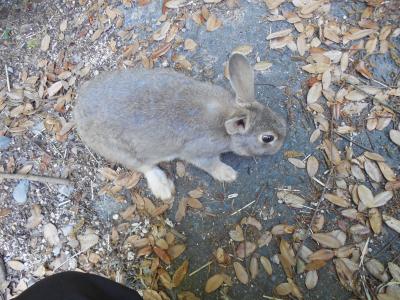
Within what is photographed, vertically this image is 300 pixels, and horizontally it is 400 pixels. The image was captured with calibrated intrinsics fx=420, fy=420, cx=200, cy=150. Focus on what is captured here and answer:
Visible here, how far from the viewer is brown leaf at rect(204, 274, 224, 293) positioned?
3.53 meters

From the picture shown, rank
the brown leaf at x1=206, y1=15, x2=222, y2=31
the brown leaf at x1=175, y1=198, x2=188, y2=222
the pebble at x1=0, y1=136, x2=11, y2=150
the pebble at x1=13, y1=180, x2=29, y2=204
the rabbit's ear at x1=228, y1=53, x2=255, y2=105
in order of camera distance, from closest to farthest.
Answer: the rabbit's ear at x1=228, y1=53, x2=255, y2=105 → the brown leaf at x1=175, y1=198, x2=188, y2=222 → the pebble at x1=13, y1=180, x2=29, y2=204 → the brown leaf at x1=206, y1=15, x2=222, y2=31 → the pebble at x1=0, y1=136, x2=11, y2=150

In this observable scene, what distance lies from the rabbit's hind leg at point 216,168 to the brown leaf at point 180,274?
804 millimetres

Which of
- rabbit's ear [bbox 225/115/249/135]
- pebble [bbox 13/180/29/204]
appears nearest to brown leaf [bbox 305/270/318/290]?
rabbit's ear [bbox 225/115/249/135]

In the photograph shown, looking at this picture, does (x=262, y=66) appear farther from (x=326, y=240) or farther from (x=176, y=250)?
(x=176, y=250)

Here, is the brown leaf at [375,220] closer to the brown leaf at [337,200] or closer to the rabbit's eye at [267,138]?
the brown leaf at [337,200]

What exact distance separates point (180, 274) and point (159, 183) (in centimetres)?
82

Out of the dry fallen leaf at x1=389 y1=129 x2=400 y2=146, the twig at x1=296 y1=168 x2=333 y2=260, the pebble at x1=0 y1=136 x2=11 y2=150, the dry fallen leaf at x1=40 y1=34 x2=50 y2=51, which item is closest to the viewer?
the twig at x1=296 y1=168 x2=333 y2=260

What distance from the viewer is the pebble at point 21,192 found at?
4.15 metres

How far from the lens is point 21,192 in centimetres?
417

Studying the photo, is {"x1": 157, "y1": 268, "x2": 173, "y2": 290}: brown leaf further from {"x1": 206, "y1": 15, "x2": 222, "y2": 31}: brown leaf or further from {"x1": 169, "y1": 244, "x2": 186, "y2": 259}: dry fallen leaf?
{"x1": 206, "y1": 15, "x2": 222, "y2": 31}: brown leaf

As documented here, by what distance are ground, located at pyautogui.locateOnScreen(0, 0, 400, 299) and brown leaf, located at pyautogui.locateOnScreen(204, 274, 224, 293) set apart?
1.5 inches

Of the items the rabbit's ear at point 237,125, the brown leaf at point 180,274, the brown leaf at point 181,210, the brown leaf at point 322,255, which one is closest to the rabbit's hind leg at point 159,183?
the brown leaf at point 181,210

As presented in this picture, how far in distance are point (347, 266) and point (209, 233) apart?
1161 mm

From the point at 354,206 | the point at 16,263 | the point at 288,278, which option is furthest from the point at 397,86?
the point at 16,263
